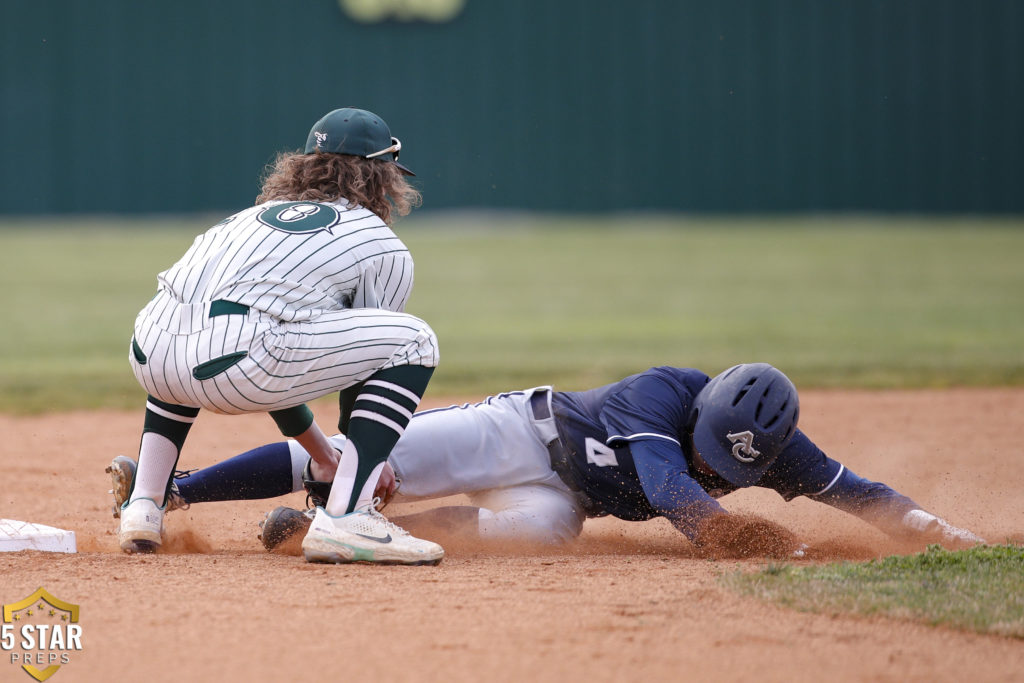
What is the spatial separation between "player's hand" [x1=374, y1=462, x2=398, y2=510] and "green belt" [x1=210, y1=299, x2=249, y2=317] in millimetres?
579

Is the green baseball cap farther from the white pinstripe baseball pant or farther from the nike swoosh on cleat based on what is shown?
the nike swoosh on cleat

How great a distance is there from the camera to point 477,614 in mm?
2410

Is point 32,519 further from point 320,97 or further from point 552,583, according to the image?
point 320,97

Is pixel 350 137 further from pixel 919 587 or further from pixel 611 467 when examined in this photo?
pixel 919 587

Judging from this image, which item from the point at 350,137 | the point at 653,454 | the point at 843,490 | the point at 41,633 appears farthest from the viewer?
the point at 843,490

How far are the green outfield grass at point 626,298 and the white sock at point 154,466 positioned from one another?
3.20m

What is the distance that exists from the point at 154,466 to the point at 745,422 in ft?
5.25

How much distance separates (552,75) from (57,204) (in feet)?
26.7

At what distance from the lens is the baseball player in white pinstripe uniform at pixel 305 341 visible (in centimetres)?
283

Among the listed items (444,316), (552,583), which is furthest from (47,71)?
(552,583)

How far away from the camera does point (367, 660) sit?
2123 millimetres

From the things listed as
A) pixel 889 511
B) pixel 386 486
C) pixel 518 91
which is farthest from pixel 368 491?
pixel 518 91

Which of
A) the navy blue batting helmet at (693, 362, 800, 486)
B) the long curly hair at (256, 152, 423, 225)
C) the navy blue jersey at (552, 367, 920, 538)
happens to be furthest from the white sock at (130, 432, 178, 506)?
the navy blue batting helmet at (693, 362, 800, 486)

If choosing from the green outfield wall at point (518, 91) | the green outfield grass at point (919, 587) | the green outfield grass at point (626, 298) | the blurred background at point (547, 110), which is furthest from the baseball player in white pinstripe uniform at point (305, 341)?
the green outfield wall at point (518, 91)
